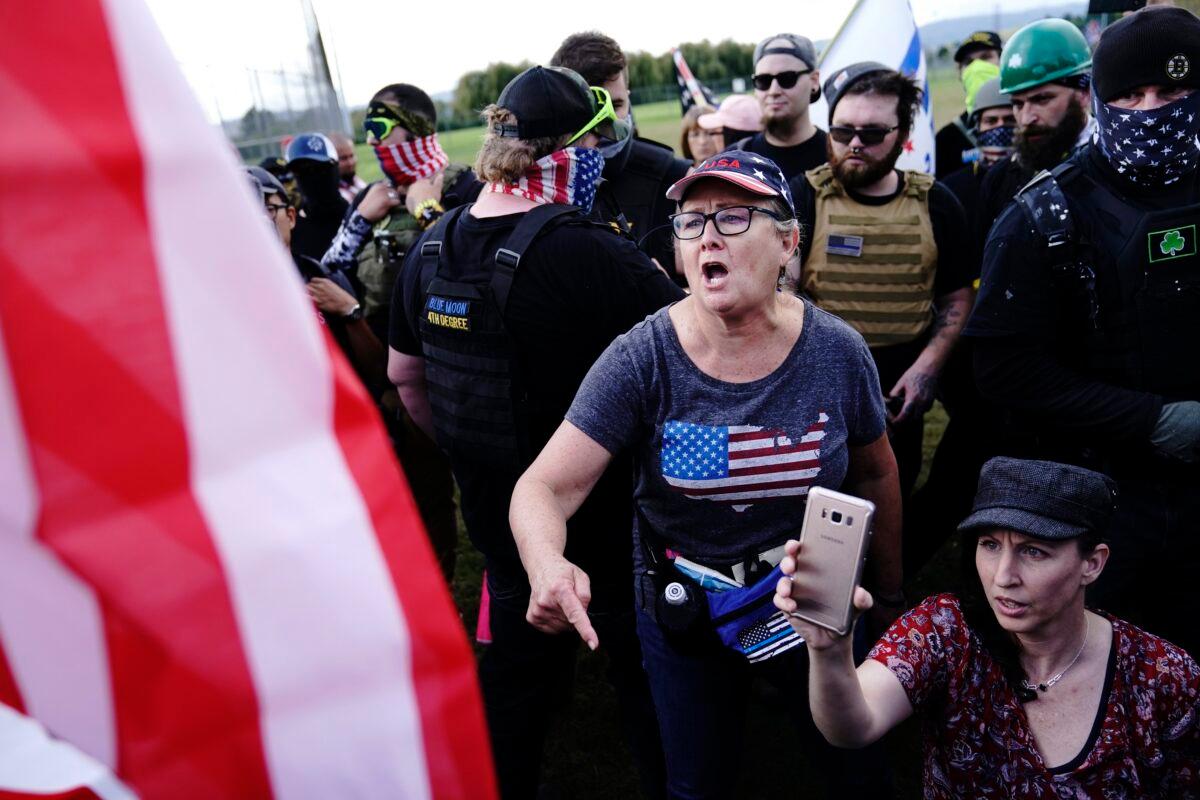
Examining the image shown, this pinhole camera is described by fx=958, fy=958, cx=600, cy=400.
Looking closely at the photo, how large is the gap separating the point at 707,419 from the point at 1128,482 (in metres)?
1.27

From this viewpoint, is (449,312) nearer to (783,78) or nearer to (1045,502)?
(1045,502)

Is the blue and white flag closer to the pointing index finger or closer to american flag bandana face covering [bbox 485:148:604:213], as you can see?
american flag bandana face covering [bbox 485:148:604:213]

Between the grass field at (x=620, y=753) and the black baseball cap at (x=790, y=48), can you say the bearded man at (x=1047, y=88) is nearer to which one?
the black baseball cap at (x=790, y=48)

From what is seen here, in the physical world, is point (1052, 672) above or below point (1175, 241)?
below

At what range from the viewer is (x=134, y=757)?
3.17 ft

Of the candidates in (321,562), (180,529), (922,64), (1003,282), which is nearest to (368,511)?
(321,562)

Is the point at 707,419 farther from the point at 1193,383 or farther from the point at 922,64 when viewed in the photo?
the point at 922,64

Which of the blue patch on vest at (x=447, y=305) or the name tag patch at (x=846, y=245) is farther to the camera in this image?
the name tag patch at (x=846, y=245)

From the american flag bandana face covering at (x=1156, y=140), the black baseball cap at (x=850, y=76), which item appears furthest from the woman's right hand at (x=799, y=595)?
the black baseball cap at (x=850, y=76)

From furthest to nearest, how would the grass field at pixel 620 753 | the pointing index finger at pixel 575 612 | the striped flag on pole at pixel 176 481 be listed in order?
the grass field at pixel 620 753 < the pointing index finger at pixel 575 612 < the striped flag on pole at pixel 176 481

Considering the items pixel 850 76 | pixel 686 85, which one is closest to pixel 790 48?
pixel 850 76

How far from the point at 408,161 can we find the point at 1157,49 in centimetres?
297

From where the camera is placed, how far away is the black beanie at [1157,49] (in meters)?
2.44

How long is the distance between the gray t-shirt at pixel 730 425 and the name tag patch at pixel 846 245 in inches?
57.7
